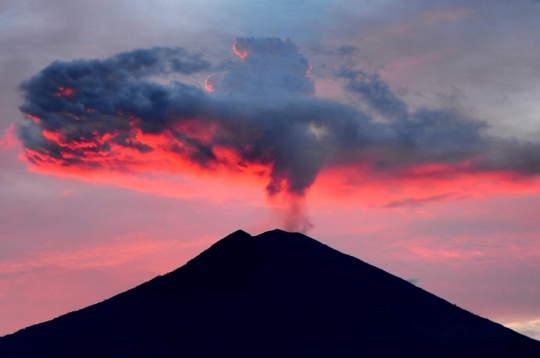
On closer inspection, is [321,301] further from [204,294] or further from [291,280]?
[204,294]

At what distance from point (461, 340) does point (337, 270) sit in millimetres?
17428

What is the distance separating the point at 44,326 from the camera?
87.2 m

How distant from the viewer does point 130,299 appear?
88438mm

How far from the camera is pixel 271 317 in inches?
3083

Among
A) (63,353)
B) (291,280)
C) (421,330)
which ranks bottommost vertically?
(63,353)

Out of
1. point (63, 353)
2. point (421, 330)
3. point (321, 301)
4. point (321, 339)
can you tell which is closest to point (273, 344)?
point (321, 339)

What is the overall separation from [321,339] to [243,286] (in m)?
14.1

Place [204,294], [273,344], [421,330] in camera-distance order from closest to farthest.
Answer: [273,344] < [421,330] < [204,294]

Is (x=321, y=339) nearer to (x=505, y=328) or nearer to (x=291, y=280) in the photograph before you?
(x=291, y=280)

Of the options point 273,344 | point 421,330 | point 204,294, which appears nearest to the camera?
point 273,344

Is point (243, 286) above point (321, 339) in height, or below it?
above

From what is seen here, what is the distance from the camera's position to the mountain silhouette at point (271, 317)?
2938 inches

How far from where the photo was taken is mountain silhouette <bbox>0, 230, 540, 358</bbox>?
7462 cm

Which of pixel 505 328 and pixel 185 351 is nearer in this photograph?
pixel 185 351
